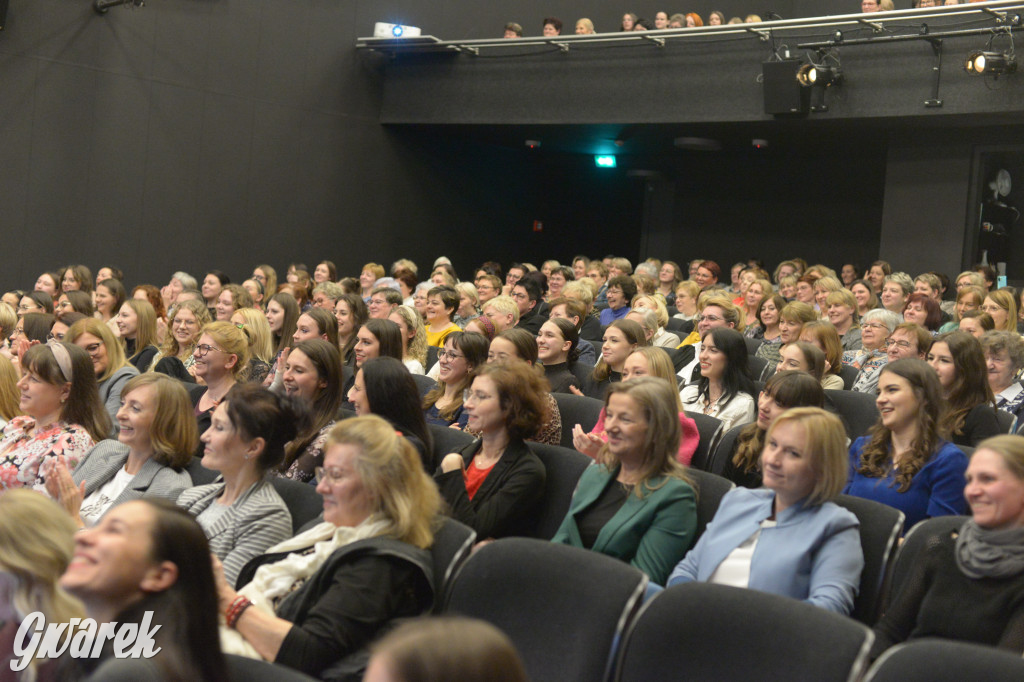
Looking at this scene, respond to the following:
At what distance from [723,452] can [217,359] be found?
219 cm

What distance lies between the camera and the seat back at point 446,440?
3.53 m

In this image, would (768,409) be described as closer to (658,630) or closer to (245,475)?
(658,630)

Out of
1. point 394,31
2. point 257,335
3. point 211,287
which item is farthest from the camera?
point 394,31

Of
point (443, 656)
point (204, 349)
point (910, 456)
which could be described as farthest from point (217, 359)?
point (443, 656)

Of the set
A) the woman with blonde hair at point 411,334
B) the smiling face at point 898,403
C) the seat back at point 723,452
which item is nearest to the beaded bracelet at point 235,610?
the seat back at point 723,452

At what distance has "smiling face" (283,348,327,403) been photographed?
3.76m

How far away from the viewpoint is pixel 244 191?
1077 cm

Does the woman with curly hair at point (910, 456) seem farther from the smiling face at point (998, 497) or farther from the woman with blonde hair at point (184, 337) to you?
the woman with blonde hair at point (184, 337)

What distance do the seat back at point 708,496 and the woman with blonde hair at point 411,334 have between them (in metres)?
2.64

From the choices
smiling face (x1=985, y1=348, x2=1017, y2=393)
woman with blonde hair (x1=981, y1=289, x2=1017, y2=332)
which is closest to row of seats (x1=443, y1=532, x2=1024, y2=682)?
smiling face (x1=985, y1=348, x2=1017, y2=393)

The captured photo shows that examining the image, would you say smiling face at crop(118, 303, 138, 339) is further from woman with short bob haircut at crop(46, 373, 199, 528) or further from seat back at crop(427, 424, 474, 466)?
seat back at crop(427, 424, 474, 466)

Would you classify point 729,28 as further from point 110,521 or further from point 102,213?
point 110,521

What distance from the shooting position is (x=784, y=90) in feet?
28.9

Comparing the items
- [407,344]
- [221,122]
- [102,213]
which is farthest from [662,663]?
[221,122]
